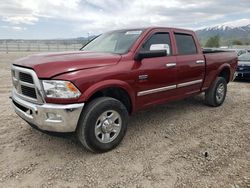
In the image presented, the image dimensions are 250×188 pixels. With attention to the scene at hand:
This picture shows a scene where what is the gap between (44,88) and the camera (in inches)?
130

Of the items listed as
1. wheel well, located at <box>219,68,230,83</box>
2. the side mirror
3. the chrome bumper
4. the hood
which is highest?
the side mirror

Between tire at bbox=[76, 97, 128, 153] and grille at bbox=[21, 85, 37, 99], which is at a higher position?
grille at bbox=[21, 85, 37, 99]

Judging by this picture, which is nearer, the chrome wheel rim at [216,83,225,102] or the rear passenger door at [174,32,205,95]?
the rear passenger door at [174,32,205,95]

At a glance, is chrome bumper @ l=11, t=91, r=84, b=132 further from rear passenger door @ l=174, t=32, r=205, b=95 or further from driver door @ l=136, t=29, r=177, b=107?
rear passenger door @ l=174, t=32, r=205, b=95

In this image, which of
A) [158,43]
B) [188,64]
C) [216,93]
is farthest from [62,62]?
[216,93]

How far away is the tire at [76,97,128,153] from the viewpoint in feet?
11.5

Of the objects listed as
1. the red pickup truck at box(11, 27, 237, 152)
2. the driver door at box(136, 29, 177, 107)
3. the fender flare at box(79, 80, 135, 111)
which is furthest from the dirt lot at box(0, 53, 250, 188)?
the fender flare at box(79, 80, 135, 111)

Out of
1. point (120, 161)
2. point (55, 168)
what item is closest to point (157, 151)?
point (120, 161)

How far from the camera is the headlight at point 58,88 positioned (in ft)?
10.7

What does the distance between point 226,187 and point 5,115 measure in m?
4.52

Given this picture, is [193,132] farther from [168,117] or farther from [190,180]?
[190,180]

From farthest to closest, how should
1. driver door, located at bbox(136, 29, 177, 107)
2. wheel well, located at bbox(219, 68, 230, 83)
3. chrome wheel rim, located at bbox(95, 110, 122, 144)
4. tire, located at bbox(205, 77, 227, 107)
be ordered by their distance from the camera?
1. wheel well, located at bbox(219, 68, 230, 83)
2. tire, located at bbox(205, 77, 227, 107)
3. driver door, located at bbox(136, 29, 177, 107)
4. chrome wheel rim, located at bbox(95, 110, 122, 144)

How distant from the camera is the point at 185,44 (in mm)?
5410

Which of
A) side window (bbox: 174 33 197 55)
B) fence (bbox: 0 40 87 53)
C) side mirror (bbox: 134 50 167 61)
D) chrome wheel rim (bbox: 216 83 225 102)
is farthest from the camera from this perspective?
fence (bbox: 0 40 87 53)
